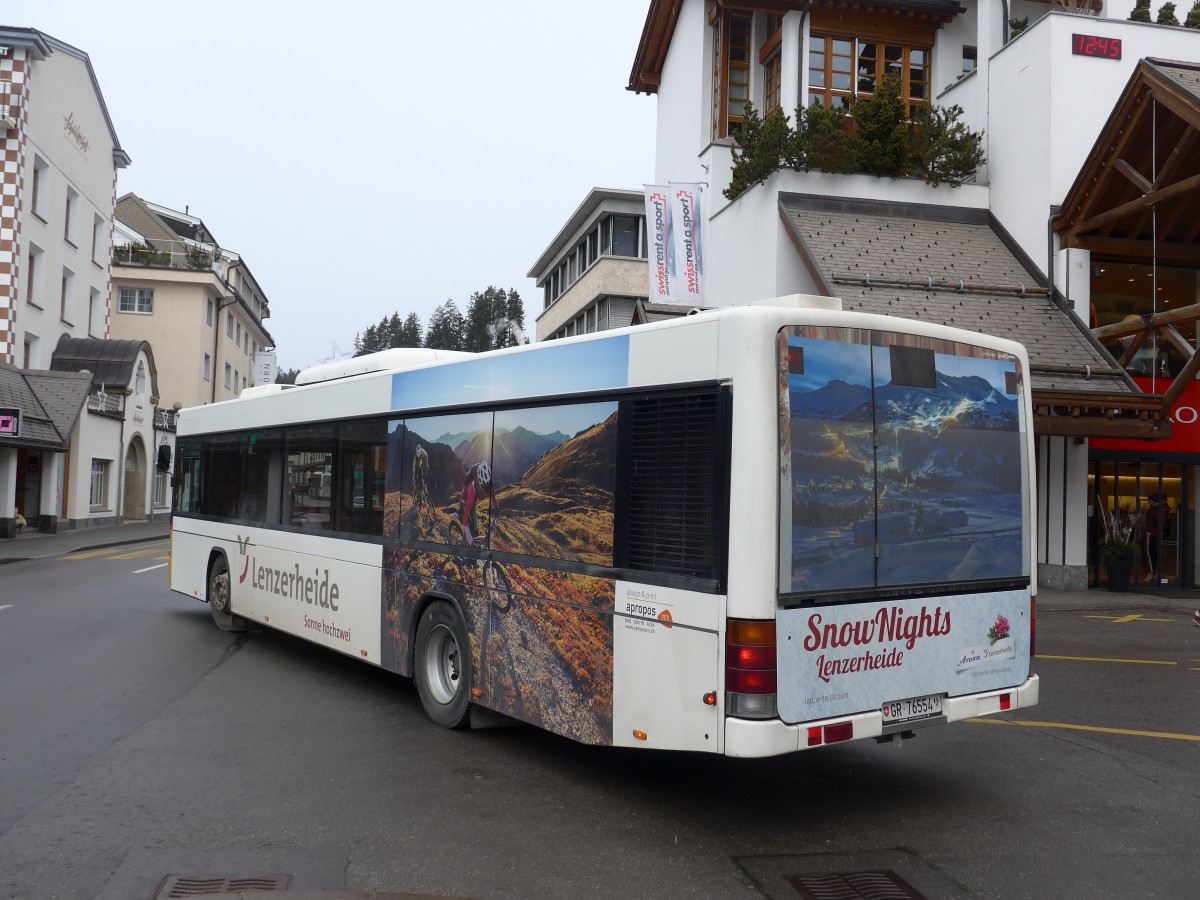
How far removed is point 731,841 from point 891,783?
1.71m

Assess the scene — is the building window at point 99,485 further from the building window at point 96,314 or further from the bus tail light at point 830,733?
the bus tail light at point 830,733

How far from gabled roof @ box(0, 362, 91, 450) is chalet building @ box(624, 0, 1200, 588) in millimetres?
20803

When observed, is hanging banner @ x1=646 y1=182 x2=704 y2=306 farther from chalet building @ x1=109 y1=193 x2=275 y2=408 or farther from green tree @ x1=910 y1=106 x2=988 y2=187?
chalet building @ x1=109 y1=193 x2=275 y2=408

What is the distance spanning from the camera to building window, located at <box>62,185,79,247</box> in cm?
3788

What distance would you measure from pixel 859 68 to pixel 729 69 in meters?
3.61

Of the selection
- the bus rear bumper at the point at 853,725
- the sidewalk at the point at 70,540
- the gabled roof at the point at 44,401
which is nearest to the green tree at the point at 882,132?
the bus rear bumper at the point at 853,725

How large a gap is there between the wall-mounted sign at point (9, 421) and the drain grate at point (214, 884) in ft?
81.6

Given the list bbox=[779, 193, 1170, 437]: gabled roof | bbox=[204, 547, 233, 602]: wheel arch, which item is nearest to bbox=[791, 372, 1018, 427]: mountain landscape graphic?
bbox=[204, 547, 233, 602]: wheel arch

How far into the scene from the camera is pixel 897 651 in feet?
18.9

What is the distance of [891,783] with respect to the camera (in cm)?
668

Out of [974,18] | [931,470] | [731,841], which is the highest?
[974,18]

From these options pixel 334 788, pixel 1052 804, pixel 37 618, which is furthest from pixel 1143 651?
pixel 37 618

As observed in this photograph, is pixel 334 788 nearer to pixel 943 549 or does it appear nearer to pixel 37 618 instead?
pixel 943 549

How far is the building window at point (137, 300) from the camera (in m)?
52.1
